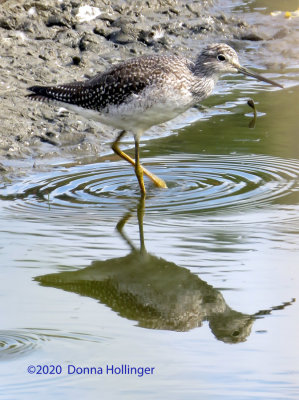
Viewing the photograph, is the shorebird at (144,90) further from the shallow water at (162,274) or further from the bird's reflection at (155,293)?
the bird's reflection at (155,293)

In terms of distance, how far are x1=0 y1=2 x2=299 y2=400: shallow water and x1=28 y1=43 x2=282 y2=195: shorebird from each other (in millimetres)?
595

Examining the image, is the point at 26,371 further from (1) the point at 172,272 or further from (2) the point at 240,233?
(2) the point at 240,233

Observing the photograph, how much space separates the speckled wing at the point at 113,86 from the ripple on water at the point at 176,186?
709 mm

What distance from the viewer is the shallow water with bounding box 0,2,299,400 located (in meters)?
4.79

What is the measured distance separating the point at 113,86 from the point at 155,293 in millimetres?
2723

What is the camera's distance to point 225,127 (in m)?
9.88

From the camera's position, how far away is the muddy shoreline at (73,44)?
934 cm

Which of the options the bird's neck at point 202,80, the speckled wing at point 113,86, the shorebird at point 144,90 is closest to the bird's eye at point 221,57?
the shorebird at point 144,90

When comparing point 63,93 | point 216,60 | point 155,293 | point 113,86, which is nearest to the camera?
point 155,293

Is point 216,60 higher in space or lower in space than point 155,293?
higher

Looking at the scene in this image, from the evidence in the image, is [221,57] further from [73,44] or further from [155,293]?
[73,44]

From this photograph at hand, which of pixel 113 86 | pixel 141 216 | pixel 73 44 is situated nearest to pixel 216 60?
pixel 113 86

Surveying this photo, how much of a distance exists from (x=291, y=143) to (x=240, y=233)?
2605 millimetres

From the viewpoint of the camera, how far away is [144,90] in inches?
313
